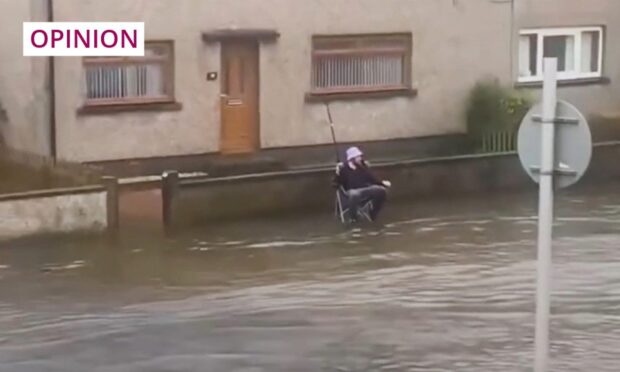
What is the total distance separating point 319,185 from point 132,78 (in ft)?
14.0

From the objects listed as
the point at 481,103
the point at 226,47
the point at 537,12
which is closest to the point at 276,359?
the point at 226,47

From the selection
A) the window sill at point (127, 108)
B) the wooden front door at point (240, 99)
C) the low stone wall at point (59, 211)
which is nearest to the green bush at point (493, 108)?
the wooden front door at point (240, 99)

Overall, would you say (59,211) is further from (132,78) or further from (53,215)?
(132,78)

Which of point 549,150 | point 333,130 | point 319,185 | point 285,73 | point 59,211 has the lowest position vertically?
point 59,211

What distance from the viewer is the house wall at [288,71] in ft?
72.7

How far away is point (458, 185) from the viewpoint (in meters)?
21.9

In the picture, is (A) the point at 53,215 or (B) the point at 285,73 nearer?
(A) the point at 53,215

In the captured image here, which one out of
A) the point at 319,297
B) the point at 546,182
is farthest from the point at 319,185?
the point at 546,182

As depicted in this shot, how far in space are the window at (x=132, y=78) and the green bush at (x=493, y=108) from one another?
243 inches

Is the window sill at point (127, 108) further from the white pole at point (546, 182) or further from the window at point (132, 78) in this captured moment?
the white pole at point (546, 182)

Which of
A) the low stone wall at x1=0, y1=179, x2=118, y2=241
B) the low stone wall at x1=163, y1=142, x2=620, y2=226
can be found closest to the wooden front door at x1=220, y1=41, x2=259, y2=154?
the low stone wall at x1=163, y1=142, x2=620, y2=226

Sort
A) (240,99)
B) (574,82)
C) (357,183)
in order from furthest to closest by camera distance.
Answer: (574,82) < (240,99) < (357,183)

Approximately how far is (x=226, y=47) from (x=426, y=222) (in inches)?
232

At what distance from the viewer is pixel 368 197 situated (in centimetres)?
1931
